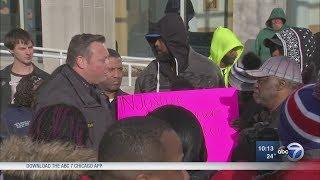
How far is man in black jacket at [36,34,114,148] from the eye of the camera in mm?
3271

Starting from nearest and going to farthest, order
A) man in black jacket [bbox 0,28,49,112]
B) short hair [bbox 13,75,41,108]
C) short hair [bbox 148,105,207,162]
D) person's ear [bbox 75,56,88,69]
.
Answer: short hair [bbox 148,105,207,162] < person's ear [bbox 75,56,88,69] < short hair [bbox 13,75,41,108] < man in black jacket [bbox 0,28,49,112]

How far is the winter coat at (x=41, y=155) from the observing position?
2316 mm

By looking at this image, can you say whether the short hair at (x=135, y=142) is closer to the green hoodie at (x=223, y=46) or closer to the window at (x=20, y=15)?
the green hoodie at (x=223, y=46)

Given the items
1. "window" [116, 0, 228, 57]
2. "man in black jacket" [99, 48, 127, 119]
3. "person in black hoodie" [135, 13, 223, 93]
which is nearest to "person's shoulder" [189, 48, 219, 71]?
"person in black hoodie" [135, 13, 223, 93]

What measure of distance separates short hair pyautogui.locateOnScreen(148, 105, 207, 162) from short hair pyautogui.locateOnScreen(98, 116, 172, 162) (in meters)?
0.54

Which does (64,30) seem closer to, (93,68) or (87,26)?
(87,26)

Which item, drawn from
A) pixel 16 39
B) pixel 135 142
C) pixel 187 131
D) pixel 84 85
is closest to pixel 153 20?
pixel 16 39

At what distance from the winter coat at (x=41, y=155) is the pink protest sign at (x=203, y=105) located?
51.1 inches

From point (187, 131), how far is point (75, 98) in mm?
1005

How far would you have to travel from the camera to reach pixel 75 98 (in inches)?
130

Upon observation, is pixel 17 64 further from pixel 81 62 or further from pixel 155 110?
pixel 155 110

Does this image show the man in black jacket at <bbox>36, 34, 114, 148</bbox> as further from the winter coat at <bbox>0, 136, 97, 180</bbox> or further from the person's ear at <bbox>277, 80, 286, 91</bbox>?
the person's ear at <bbox>277, 80, 286, 91</bbox>

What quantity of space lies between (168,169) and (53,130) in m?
1.02

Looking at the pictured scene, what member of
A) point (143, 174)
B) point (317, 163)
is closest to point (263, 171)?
point (317, 163)
